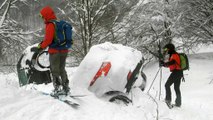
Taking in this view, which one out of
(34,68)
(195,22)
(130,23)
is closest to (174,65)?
(34,68)

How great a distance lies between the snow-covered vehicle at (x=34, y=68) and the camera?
313 inches

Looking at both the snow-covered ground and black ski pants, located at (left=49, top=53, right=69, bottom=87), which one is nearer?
the snow-covered ground

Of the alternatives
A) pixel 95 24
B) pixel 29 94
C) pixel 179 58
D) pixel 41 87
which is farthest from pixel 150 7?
pixel 29 94

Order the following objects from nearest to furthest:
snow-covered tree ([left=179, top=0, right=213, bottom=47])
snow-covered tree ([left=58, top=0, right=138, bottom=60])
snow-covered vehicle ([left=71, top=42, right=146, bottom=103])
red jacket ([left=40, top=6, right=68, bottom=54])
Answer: red jacket ([left=40, top=6, right=68, bottom=54]) < snow-covered vehicle ([left=71, top=42, right=146, bottom=103]) < snow-covered tree ([left=58, top=0, right=138, bottom=60]) < snow-covered tree ([left=179, top=0, right=213, bottom=47])

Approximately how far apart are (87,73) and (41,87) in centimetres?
139

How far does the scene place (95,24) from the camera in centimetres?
1596

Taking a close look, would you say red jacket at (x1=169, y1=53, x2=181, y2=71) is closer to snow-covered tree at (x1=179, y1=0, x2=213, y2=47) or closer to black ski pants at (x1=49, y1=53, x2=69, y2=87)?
black ski pants at (x1=49, y1=53, x2=69, y2=87)

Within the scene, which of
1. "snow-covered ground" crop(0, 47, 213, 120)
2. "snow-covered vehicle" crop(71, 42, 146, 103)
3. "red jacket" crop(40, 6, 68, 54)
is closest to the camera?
"snow-covered ground" crop(0, 47, 213, 120)

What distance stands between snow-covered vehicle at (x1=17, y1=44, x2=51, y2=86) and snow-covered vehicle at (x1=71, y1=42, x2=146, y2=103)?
42.4 inches

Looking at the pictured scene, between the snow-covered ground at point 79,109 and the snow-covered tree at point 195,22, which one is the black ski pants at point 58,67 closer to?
the snow-covered ground at point 79,109

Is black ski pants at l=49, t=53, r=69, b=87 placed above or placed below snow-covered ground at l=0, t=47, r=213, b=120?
above

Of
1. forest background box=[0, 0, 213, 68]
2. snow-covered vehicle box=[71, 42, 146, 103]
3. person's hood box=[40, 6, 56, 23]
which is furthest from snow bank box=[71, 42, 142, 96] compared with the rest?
forest background box=[0, 0, 213, 68]

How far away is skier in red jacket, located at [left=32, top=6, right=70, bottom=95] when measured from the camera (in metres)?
6.09

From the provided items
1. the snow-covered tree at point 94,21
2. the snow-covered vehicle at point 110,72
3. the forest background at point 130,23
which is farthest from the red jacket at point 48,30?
the snow-covered tree at point 94,21
